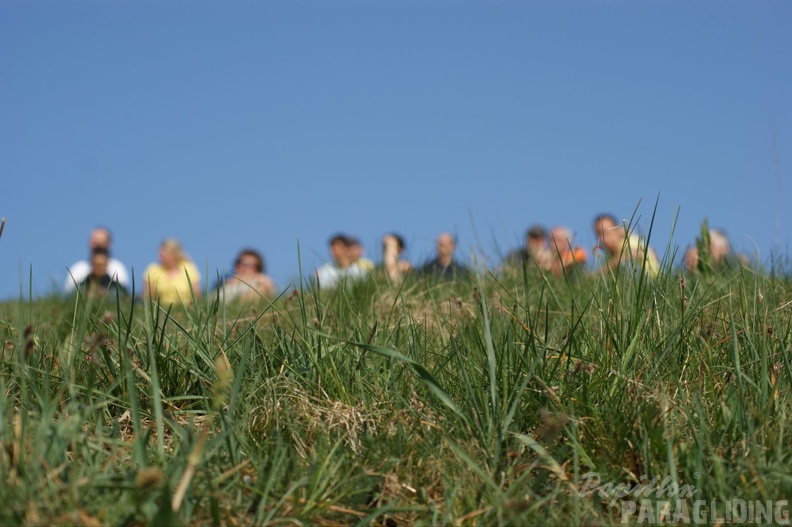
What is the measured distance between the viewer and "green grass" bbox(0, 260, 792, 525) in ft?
5.34

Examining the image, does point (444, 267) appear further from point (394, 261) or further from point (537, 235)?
point (537, 235)

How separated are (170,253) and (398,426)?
6.49 metres

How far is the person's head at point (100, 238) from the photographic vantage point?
28.6 feet

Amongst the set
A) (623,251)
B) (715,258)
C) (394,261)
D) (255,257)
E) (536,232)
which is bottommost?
(623,251)

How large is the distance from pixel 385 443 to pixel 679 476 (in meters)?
0.66

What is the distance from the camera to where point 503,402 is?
1997mm

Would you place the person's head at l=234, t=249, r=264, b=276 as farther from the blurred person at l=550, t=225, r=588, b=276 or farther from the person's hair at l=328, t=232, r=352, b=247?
the blurred person at l=550, t=225, r=588, b=276

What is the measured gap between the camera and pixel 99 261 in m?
8.25

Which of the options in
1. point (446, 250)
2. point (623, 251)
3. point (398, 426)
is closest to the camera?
point (398, 426)

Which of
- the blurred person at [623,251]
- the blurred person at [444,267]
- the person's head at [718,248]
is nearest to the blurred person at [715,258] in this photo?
the person's head at [718,248]

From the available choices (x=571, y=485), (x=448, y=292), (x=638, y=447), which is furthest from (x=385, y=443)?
(x=448, y=292)

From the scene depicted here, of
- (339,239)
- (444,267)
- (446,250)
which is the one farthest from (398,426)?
(339,239)

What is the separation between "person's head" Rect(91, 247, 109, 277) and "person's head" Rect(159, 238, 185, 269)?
54cm

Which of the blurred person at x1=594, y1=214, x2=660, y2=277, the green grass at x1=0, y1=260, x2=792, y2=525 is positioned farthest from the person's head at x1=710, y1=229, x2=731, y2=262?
the green grass at x1=0, y1=260, x2=792, y2=525
